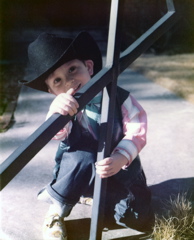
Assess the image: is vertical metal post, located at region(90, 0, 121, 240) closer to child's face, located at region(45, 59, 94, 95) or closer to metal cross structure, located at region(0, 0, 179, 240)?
metal cross structure, located at region(0, 0, 179, 240)

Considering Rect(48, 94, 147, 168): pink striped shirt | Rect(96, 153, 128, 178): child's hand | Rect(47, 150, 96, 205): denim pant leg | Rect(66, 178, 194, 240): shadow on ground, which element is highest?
Rect(48, 94, 147, 168): pink striped shirt

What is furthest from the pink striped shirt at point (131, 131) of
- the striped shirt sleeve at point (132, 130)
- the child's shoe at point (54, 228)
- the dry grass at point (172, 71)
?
the dry grass at point (172, 71)

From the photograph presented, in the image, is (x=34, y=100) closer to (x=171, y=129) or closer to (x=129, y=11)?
(x=171, y=129)

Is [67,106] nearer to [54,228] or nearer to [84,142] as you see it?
[84,142]

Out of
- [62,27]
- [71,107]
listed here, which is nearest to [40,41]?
[71,107]

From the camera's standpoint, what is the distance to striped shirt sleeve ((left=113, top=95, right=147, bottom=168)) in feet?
4.78

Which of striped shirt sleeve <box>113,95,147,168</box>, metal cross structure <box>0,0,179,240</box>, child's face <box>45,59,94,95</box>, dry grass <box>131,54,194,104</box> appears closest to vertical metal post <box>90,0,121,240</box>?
metal cross structure <box>0,0,179,240</box>

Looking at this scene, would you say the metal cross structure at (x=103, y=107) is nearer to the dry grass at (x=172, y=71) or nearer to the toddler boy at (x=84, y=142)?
the toddler boy at (x=84, y=142)

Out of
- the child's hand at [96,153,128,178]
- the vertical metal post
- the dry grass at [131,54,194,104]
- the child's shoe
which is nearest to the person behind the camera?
the vertical metal post

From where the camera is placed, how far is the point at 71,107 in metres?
1.12

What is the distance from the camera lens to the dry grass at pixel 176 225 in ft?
5.08

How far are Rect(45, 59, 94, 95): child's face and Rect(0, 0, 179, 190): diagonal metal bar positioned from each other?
255 mm

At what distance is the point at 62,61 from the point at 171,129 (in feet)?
4.14

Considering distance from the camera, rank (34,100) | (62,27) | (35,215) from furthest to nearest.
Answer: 1. (62,27)
2. (34,100)
3. (35,215)
